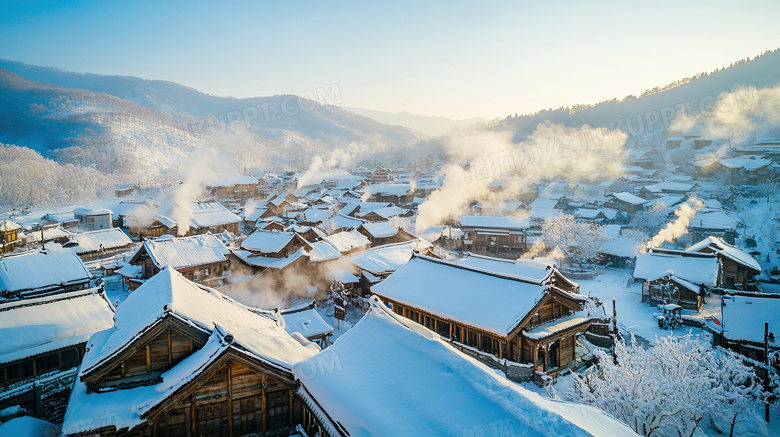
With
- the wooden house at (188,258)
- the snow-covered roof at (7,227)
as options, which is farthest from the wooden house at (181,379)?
the snow-covered roof at (7,227)

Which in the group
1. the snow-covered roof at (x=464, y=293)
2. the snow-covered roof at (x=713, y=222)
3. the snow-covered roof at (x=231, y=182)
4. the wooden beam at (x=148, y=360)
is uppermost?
the snow-covered roof at (x=231, y=182)

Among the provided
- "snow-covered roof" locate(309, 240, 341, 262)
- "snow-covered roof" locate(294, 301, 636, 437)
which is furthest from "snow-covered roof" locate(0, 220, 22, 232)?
"snow-covered roof" locate(294, 301, 636, 437)

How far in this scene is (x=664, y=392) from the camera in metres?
15.0

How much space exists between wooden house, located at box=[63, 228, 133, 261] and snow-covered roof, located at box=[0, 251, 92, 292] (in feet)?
61.8

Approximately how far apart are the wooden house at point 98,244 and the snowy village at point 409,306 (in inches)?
10.8

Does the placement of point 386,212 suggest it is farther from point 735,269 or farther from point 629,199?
point 735,269

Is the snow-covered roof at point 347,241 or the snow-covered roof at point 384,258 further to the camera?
the snow-covered roof at point 347,241

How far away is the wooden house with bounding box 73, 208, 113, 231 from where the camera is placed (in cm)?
6456

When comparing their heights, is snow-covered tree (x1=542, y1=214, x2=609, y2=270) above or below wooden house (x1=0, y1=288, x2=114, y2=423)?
below

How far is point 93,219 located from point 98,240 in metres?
20.8

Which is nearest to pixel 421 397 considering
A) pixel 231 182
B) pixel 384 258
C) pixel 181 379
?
pixel 181 379

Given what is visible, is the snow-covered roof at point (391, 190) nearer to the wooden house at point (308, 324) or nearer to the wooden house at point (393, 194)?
the wooden house at point (393, 194)

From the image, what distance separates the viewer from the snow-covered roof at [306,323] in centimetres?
2239

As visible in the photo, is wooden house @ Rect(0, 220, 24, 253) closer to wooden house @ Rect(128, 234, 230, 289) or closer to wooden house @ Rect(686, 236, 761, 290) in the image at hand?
wooden house @ Rect(128, 234, 230, 289)
